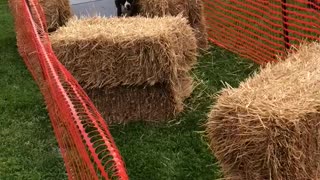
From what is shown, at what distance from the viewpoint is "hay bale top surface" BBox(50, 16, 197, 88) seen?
238 inches

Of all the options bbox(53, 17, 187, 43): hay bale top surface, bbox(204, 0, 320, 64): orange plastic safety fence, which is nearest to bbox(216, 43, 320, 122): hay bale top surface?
bbox(53, 17, 187, 43): hay bale top surface

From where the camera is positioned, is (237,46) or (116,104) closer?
(116,104)

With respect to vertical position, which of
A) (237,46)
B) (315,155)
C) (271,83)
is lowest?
(237,46)

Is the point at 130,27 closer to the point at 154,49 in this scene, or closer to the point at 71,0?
the point at 154,49

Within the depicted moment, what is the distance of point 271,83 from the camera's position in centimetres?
439

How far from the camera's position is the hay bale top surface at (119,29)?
6113mm

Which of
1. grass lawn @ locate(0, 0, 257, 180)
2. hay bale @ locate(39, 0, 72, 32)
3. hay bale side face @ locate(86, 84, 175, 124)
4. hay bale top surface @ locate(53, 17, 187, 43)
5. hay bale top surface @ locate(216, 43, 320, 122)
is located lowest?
grass lawn @ locate(0, 0, 257, 180)

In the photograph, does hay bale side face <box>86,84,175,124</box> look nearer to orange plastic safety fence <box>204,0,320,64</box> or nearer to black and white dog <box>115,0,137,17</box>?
orange plastic safety fence <box>204,0,320,64</box>

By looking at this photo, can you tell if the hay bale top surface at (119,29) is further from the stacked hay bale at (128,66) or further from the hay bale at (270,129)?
the hay bale at (270,129)

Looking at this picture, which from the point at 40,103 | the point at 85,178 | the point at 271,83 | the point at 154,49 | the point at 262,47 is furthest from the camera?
the point at 262,47

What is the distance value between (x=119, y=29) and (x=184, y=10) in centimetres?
223

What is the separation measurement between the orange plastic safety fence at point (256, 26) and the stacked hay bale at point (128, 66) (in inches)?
74.4

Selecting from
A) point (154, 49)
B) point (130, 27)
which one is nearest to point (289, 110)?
point (154, 49)

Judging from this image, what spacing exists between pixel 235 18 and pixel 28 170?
5.15 m
